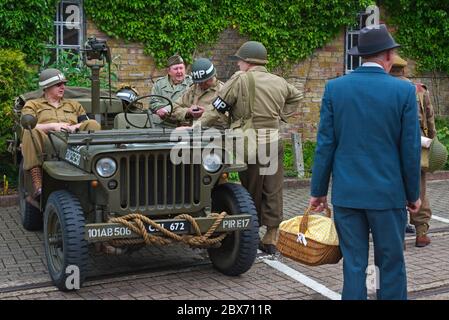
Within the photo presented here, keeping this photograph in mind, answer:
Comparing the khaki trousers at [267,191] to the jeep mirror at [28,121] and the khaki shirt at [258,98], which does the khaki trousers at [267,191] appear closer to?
the khaki shirt at [258,98]

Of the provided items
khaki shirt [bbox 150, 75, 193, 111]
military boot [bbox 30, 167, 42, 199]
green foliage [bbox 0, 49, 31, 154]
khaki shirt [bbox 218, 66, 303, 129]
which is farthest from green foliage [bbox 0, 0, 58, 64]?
khaki shirt [bbox 218, 66, 303, 129]

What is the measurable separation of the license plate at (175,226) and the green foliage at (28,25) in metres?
6.13

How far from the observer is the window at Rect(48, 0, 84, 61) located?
38.8 ft

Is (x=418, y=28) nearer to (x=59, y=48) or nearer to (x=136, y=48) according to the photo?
(x=136, y=48)

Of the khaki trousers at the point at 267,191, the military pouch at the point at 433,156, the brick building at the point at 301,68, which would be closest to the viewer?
the military pouch at the point at 433,156

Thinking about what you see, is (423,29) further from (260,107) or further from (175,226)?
(175,226)

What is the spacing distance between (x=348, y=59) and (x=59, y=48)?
5312 millimetres

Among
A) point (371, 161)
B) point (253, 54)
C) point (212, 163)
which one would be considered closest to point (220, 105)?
point (253, 54)

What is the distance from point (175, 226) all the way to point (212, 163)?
604 millimetres

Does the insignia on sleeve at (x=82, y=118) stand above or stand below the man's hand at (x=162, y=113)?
below

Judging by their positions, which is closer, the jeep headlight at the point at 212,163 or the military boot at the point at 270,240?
the jeep headlight at the point at 212,163

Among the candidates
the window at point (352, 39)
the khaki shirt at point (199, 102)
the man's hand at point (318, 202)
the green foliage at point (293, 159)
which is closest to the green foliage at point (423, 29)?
the window at point (352, 39)

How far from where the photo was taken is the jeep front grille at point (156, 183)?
231 inches

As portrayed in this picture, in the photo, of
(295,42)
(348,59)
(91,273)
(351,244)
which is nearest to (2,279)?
(91,273)
